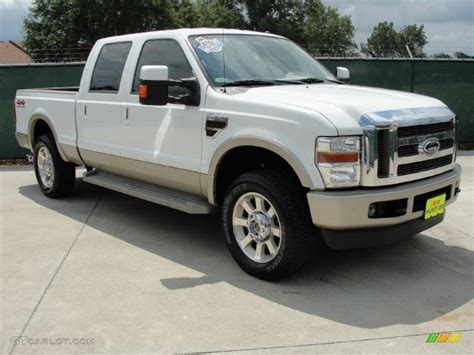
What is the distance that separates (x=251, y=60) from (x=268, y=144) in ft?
4.16

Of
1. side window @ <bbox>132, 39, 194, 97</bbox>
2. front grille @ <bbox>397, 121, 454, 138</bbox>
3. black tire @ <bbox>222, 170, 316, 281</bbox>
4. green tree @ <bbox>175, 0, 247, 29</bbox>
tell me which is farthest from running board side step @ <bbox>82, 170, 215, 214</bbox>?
green tree @ <bbox>175, 0, 247, 29</bbox>

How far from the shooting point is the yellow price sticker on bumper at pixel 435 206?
4363 millimetres

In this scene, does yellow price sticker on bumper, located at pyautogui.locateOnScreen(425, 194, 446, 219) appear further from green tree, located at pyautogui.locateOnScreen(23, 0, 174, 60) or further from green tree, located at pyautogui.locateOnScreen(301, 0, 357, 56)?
green tree, located at pyautogui.locateOnScreen(301, 0, 357, 56)

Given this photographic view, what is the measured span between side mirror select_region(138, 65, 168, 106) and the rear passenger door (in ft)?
3.76

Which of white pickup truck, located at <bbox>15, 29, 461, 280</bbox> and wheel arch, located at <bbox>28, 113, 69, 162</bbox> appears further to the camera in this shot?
wheel arch, located at <bbox>28, 113, 69, 162</bbox>

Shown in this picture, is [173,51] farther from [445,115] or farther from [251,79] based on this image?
[445,115]

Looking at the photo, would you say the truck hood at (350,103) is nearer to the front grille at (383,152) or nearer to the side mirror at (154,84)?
the front grille at (383,152)

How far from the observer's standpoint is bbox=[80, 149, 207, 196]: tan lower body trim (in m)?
5.11

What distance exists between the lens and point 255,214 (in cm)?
451

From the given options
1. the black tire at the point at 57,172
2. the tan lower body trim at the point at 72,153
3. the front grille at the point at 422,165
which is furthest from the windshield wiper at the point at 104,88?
the front grille at the point at 422,165

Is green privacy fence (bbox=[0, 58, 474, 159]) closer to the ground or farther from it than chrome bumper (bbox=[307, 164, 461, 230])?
farther from it

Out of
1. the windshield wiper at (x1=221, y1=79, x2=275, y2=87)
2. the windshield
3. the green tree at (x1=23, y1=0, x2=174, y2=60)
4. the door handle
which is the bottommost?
the door handle

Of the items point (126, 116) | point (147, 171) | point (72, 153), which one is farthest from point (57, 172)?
point (147, 171)

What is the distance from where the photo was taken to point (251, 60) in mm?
5223
